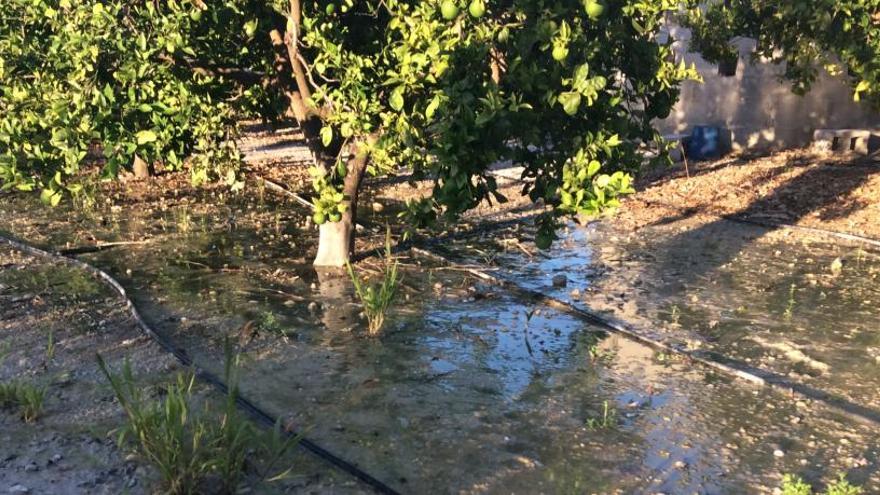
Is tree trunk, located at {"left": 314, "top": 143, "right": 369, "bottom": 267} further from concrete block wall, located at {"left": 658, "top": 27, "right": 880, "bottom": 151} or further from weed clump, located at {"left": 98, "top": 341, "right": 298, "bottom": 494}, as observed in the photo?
concrete block wall, located at {"left": 658, "top": 27, "right": 880, "bottom": 151}

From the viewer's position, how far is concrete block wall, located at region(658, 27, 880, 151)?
16656 millimetres

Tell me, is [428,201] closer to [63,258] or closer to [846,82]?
[63,258]

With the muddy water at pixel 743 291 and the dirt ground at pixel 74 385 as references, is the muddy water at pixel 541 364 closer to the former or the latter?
the muddy water at pixel 743 291

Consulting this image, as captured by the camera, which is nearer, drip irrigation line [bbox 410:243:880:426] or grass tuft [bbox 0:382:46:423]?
grass tuft [bbox 0:382:46:423]

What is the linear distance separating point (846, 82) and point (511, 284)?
10.8 m

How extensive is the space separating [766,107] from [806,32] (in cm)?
659

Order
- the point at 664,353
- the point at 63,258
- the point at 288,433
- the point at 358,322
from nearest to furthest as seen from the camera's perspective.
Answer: the point at 288,433, the point at 664,353, the point at 358,322, the point at 63,258

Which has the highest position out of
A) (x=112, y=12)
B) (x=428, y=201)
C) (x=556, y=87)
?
(x=112, y=12)

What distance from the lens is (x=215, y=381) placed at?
563 cm

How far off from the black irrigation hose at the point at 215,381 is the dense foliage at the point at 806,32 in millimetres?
8296

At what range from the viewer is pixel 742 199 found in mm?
12727

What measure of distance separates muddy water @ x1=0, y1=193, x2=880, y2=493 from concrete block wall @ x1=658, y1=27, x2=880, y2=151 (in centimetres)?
851

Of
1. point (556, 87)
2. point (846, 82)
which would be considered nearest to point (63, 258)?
point (556, 87)

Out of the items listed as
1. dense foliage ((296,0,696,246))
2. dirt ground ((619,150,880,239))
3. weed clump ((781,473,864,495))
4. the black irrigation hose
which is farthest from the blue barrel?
weed clump ((781,473,864,495))
